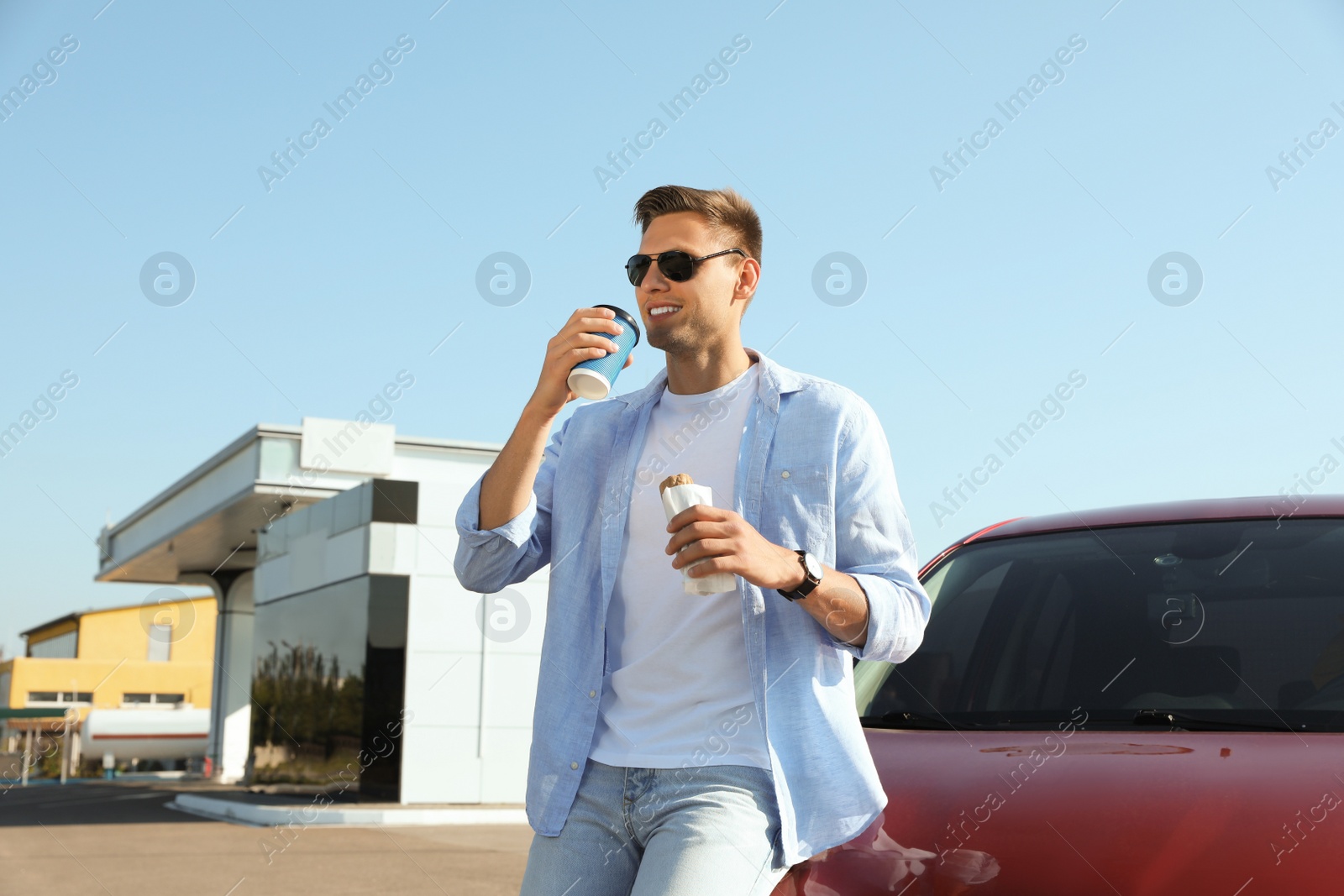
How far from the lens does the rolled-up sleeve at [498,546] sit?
2400mm

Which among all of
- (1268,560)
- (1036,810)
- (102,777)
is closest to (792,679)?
(1036,810)

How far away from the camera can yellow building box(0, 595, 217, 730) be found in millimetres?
55156

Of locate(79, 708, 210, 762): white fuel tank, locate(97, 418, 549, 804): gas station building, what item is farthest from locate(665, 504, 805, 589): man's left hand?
locate(79, 708, 210, 762): white fuel tank

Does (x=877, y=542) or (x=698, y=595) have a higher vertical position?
(x=877, y=542)

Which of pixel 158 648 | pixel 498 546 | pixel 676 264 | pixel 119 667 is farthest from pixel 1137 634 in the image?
pixel 158 648

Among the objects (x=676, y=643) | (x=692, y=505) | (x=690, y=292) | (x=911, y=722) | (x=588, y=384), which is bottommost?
(x=911, y=722)

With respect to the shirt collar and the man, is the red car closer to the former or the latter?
the man

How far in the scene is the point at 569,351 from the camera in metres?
2.29

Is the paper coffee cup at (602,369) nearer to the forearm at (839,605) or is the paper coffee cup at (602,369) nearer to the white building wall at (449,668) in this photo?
the forearm at (839,605)

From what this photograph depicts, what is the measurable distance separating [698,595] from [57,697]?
61.1 meters

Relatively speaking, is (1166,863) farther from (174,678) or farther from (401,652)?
(174,678)

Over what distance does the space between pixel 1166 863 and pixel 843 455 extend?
0.90 meters

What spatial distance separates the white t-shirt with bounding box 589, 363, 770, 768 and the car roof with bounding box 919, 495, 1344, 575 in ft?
4.56

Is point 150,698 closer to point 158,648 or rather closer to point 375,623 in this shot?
point 158,648
